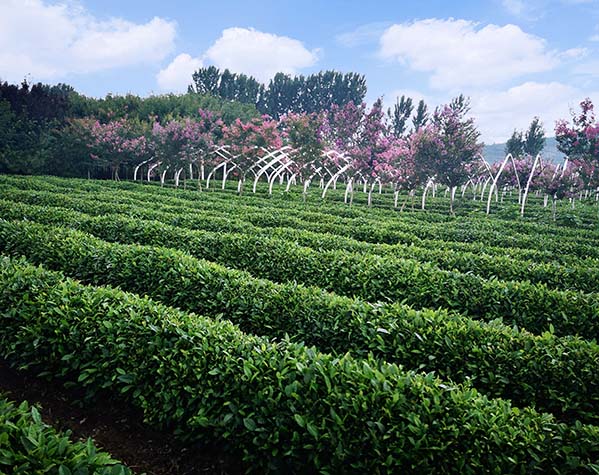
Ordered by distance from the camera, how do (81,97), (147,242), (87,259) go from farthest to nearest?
1. (81,97)
2. (147,242)
3. (87,259)

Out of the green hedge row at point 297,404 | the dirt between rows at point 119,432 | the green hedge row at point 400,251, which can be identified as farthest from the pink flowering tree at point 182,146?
the green hedge row at point 297,404

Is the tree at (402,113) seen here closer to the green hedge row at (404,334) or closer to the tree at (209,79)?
the tree at (209,79)

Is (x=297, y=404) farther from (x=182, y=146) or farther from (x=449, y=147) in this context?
(x=182, y=146)

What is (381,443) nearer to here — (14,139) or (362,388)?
(362,388)

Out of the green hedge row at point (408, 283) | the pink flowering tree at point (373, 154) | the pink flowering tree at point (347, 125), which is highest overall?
the pink flowering tree at point (347, 125)

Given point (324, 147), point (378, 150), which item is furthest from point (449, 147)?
point (324, 147)

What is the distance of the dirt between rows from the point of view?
344 centimetres

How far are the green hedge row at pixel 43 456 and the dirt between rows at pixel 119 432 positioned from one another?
1217 mm

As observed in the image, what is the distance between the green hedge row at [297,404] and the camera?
283 centimetres

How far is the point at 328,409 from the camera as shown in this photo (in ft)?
10.1

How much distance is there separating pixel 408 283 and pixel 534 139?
57211 millimetres

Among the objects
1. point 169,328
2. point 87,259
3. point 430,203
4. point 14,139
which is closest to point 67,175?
point 14,139

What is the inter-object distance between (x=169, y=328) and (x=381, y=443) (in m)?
2.27

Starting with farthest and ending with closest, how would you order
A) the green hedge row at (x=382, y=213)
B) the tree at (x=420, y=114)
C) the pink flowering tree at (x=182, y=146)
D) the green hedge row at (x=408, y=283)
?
the tree at (x=420, y=114)
the pink flowering tree at (x=182, y=146)
the green hedge row at (x=382, y=213)
the green hedge row at (x=408, y=283)
